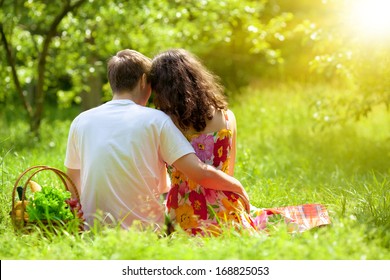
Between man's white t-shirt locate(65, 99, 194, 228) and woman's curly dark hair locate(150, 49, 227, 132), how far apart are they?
16cm

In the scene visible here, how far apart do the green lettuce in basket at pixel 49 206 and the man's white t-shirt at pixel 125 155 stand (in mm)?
169

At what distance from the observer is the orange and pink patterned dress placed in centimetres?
383

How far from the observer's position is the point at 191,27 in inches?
318

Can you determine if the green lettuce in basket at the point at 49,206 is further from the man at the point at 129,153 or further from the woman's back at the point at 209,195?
the woman's back at the point at 209,195

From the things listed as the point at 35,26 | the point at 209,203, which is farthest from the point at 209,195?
the point at 35,26

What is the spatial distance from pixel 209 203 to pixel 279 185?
1392 mm

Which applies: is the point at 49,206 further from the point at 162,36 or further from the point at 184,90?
the point at 162,36

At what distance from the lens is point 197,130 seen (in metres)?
3.84

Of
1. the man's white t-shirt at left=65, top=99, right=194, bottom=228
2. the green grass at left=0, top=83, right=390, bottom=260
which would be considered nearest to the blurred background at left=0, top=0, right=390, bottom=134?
the green grass at left=0, top=83, right=390, bottom=260

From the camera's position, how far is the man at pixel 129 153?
362 centimetres

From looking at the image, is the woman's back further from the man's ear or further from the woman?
the man's ear
